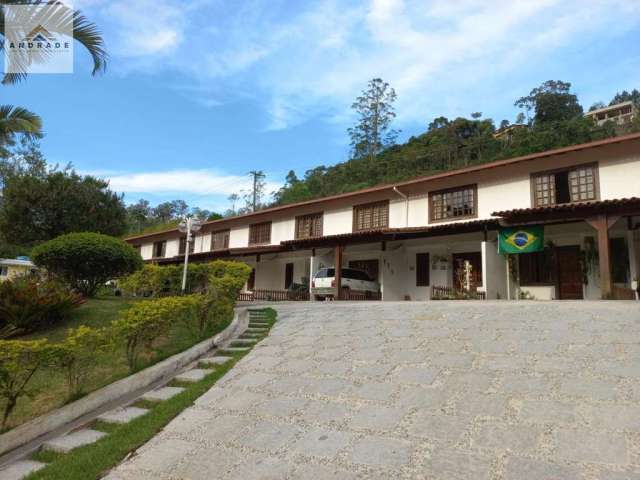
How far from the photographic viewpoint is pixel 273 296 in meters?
23.2

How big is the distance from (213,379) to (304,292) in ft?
52.7

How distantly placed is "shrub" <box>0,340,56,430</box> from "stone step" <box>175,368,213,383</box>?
168 cm

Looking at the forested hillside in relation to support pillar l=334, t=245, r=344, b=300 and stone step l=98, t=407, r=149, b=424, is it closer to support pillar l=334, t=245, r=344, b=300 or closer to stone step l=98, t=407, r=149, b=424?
support pillar l=334, t=245, r=344, b=300

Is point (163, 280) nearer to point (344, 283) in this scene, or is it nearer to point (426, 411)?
point (344, 283)

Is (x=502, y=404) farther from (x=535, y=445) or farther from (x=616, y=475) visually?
(x=616, y=475)

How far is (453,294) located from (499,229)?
9.00ft

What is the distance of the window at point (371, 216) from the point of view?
20406mm

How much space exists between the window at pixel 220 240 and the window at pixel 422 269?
46.0 ft

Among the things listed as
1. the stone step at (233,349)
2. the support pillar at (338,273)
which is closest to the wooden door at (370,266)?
the support pillar at (338,273)

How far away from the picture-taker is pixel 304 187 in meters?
53.2

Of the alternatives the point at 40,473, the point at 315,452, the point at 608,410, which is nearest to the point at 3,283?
the point at 40,473

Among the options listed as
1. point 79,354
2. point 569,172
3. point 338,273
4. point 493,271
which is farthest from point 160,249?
point 79,354

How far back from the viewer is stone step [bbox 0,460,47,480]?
3.94 metres

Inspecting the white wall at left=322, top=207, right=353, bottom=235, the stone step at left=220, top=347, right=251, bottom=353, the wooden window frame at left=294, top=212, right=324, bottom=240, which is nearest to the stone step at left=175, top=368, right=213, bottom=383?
the stone step at left=220, top=347, right=251, bottom=353
